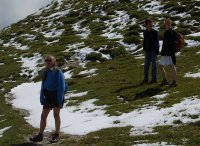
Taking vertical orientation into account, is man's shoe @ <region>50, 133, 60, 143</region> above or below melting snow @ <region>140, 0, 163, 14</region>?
above

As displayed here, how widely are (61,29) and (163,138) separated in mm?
48957

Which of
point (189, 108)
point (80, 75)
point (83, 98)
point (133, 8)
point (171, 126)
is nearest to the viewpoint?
point (171, 126)

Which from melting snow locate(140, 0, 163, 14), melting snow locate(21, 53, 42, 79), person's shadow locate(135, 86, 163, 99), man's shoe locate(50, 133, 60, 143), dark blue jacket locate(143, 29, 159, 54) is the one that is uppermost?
dark blue jacket locate(143, 29, 159, 54)

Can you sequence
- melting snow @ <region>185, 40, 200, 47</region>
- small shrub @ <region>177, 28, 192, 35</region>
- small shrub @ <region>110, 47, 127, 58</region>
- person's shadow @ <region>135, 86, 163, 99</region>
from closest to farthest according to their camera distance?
person's shadow @ <region>135, 86, 163, 99</region>, melting snow @ <region>185, 40, 200, 47</region>, small shrub @ <region>110, 47, 127, 58</region>, small shrub @ <region>177, 28, 192, 35</region>

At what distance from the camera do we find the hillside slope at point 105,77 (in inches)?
781

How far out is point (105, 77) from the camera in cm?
3519

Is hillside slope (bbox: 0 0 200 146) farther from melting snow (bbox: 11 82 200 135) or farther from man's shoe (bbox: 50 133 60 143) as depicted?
man's shoe (bbox: 50 133 60 143)

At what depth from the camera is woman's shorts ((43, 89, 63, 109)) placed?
19156mm

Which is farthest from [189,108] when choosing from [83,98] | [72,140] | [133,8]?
[133,8]

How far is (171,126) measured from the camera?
745 inches

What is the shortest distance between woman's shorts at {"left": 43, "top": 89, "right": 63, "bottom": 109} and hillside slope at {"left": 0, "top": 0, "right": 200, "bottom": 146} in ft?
5.21

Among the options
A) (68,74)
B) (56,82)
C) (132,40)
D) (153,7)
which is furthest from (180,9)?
(56,82)

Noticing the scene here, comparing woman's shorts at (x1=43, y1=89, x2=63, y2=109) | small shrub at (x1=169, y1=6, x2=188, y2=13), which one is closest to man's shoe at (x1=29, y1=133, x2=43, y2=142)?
woman's shorts at (x1=43, y1=89, x2=63, y2=109)

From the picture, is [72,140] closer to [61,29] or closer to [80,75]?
[80,75]
